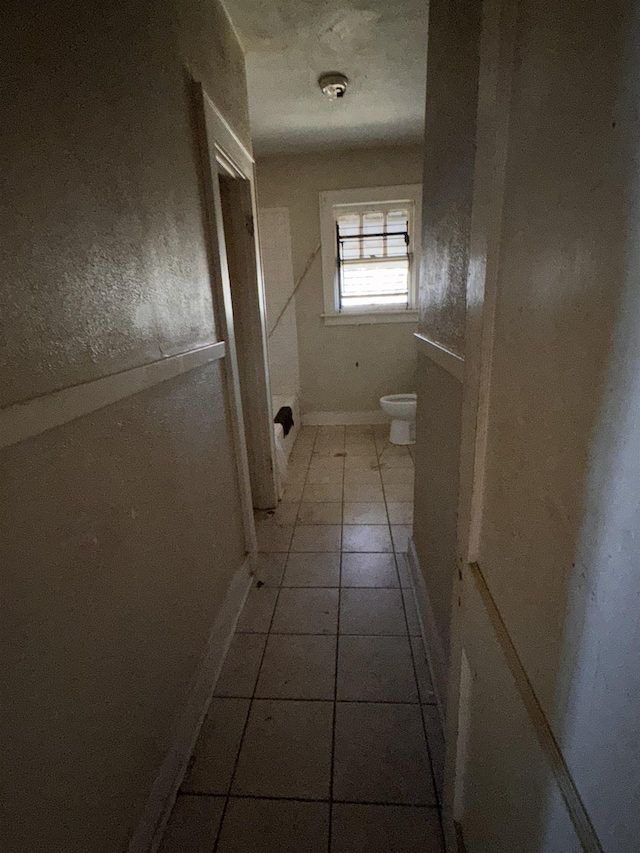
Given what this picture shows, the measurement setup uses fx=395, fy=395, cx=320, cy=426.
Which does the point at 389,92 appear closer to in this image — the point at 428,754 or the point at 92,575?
the point at 92,575

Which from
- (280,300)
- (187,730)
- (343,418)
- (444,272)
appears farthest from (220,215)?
(343,418)

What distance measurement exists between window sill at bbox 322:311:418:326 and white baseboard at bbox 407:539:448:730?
2502 mm

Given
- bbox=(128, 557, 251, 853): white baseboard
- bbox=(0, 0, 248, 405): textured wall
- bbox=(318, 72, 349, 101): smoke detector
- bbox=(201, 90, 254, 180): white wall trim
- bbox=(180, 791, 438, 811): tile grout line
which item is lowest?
bbox=(180, 791, 438, 811): tile grout line

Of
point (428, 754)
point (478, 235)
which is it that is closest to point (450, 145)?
point (478, 235)

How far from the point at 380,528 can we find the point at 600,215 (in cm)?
211

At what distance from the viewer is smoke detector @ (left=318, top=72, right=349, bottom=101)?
2.25m

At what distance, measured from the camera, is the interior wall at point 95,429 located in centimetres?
65

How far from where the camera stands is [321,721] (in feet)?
4.17

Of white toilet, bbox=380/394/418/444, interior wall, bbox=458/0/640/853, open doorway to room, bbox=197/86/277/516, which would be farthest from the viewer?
white toilet, bbox=380/394/418/444

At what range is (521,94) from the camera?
1.63ft

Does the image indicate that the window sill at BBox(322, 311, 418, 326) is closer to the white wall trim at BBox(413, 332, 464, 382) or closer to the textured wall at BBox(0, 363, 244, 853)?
the white wall trim at BBox(413, 332, 464, 382)

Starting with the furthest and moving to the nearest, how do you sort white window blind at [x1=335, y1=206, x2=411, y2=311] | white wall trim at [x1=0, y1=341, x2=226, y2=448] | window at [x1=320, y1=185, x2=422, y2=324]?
white window blind at [x1=335, y1=206, x2=411, y2=311]
window at [x1=320, y1=185, x2=422, y2=324]
white wall trim at [x1=0, y1=341, x2=226, y2=448]

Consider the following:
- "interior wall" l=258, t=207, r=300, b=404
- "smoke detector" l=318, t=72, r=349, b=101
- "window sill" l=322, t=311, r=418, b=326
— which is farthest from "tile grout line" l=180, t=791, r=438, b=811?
"window sill" l=322, t=311, r=418, b=326

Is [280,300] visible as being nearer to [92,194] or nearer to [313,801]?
[92,194]
